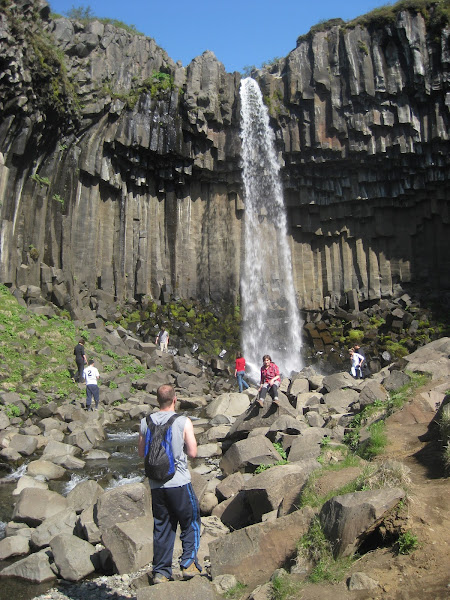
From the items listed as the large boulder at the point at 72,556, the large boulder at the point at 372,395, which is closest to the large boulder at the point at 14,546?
the large boulder at the point at 72,556

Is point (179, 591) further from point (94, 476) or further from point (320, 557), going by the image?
point (94, 476)

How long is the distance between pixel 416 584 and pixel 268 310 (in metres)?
26.1

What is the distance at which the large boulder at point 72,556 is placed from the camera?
21.1ft

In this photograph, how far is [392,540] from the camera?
4738 millimetres

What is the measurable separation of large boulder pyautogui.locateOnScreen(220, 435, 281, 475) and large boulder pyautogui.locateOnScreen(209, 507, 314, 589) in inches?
126

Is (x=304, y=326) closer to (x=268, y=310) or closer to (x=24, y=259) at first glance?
(x=268, y=310)

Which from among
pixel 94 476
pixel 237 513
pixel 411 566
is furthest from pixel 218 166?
pixel 411 566

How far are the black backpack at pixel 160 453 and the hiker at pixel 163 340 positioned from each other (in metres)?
19.0

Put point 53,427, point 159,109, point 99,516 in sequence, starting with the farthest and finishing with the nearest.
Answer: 1. point 159,109
2. point 53,427
3. point 99,516

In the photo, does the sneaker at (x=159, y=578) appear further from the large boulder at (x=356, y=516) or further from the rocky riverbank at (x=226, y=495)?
the large boulder at (x=356, y=516)

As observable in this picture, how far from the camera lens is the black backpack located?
4.75 m

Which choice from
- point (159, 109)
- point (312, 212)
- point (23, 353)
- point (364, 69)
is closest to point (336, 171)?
point (312, 212)

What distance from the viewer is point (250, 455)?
9023mm

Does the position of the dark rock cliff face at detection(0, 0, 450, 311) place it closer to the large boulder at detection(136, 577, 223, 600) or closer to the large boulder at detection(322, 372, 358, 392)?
the large boulder at detection(322, 372, 358, 392)
